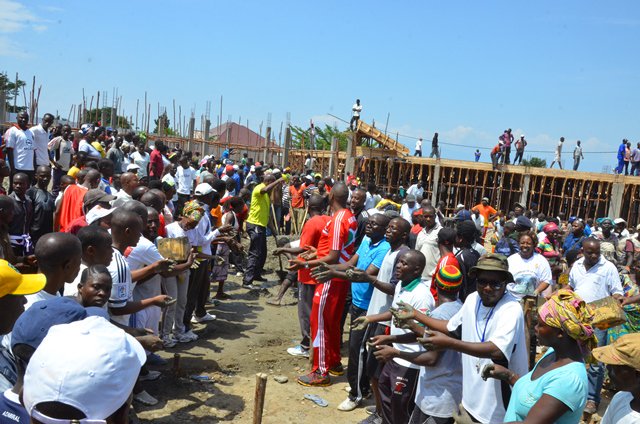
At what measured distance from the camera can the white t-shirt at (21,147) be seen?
994 cm

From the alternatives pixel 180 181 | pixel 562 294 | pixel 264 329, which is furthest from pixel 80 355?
pixel 180 181

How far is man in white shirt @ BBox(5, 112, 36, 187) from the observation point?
9.93m

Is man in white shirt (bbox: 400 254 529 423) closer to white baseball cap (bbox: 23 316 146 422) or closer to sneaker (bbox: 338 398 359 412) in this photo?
white baseball cap (bbox: 23 316 146 422)

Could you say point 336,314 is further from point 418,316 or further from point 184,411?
point 418,316

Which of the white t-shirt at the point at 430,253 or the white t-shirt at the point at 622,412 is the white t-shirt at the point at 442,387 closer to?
the white t-shirt at the point at 622,412

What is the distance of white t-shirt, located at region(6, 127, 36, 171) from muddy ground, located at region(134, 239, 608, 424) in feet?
15.6

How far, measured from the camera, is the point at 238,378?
244 inches

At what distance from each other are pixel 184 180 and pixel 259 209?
303cm

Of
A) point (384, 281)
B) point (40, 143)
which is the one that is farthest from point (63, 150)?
point (384, 281)

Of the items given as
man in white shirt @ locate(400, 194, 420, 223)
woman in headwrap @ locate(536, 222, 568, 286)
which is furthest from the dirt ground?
man in white shirt @ locate(400, 194, 420, 223)

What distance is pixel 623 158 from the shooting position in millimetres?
23531

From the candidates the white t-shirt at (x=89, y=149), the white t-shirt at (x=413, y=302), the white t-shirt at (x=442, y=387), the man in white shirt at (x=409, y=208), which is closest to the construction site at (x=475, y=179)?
the man in white shirt at (x=409, y=208)

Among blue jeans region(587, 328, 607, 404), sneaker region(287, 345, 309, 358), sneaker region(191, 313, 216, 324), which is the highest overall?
blue jeans region(587, 328, 607, 404)

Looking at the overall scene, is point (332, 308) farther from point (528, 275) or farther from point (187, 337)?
point (528, 275)
